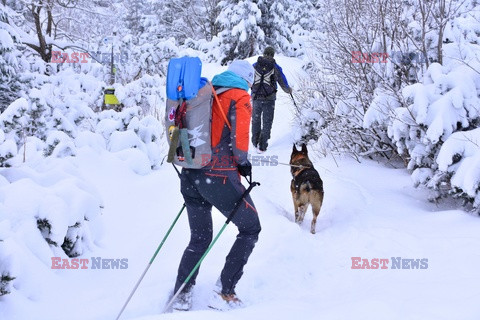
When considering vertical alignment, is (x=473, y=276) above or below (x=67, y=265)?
above

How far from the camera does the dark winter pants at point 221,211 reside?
294 centimetres

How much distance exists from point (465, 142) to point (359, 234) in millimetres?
1595

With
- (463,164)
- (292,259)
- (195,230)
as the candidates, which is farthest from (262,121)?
(195,230)

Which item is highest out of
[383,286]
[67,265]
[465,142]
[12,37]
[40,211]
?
[12,37]

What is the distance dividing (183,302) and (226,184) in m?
1.02

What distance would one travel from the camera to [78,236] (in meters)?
4.15

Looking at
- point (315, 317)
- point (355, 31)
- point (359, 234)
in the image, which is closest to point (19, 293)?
point (315, 317)

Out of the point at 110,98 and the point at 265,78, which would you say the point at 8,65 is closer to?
the point at 110,98

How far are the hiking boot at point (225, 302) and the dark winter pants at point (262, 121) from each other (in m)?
5.87

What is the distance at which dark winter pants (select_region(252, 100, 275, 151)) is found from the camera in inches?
342

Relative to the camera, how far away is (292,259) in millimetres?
4172

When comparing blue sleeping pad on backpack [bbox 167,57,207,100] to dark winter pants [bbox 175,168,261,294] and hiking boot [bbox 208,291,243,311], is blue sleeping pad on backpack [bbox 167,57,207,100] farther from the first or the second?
hiking boot [bbox 208,291,243,311]

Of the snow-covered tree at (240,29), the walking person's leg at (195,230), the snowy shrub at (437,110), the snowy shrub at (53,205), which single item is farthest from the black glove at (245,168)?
the snow-covered tree at (240,29)

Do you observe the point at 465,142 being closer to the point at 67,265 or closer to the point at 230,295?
the point at 230,295
